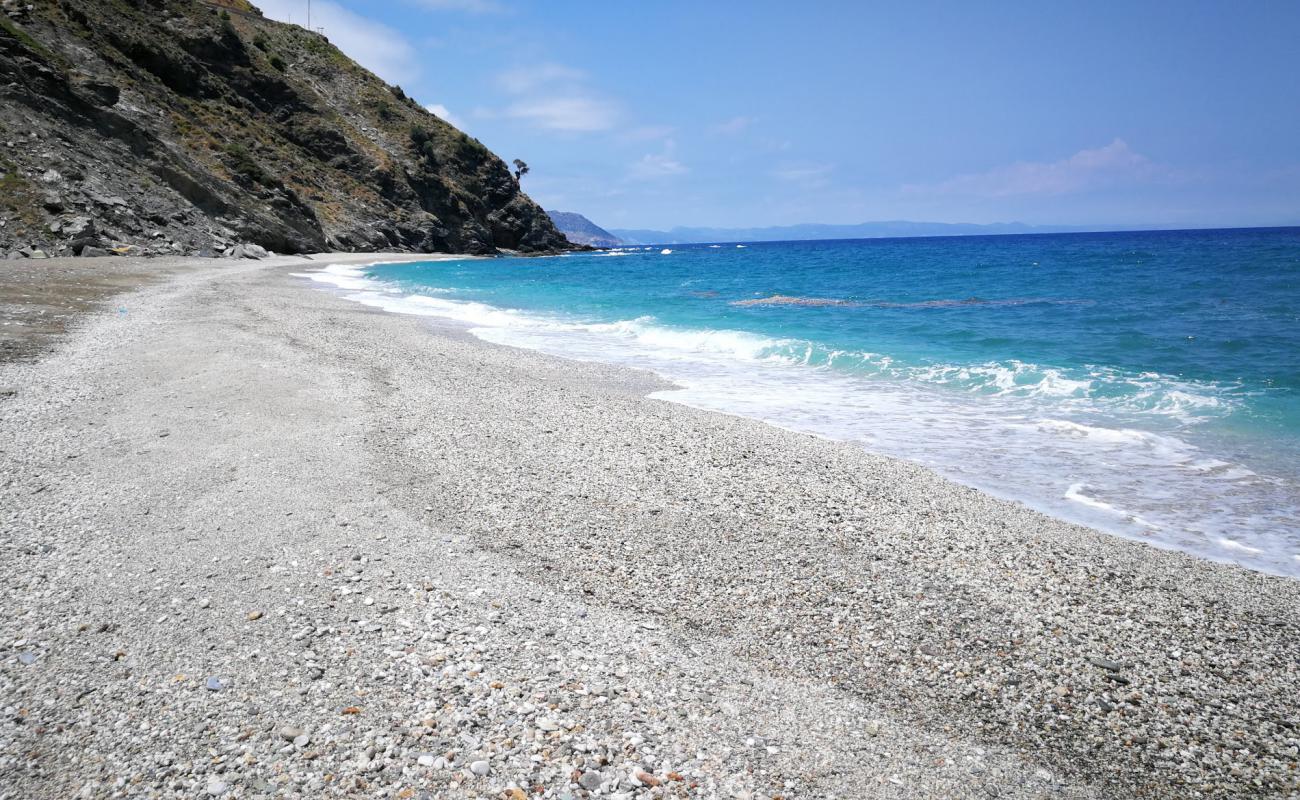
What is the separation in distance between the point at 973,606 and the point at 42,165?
138 ft

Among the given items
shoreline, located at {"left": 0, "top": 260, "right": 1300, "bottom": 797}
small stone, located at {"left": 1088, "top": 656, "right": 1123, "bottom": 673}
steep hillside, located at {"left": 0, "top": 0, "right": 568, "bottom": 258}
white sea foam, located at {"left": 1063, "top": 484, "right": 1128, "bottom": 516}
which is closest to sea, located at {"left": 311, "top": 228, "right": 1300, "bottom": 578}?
white sea foam, located at {"left": 1063, "top": 484, "right": 1128, "bottom": 516}

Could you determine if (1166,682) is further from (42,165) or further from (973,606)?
(42,165)

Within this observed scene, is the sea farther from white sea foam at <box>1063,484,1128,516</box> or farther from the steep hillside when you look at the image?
the steep hillside

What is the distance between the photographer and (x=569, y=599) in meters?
4.38

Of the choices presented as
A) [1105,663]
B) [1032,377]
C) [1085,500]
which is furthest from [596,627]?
[1032,377]

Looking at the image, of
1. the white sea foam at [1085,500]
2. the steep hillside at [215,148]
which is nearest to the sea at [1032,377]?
the white sea foam at [1085,500]

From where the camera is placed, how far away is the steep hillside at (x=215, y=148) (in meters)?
32.1

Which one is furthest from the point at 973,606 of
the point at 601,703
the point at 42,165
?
the point at 42,165

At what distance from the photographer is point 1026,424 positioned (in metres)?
9.98

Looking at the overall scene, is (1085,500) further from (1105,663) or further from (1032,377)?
Result: (1032,377)

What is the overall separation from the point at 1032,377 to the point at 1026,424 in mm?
3799

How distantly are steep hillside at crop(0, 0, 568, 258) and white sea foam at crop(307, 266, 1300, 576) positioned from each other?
93.4 ft

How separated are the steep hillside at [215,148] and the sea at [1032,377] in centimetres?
1357

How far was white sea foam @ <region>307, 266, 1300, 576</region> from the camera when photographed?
645cm
